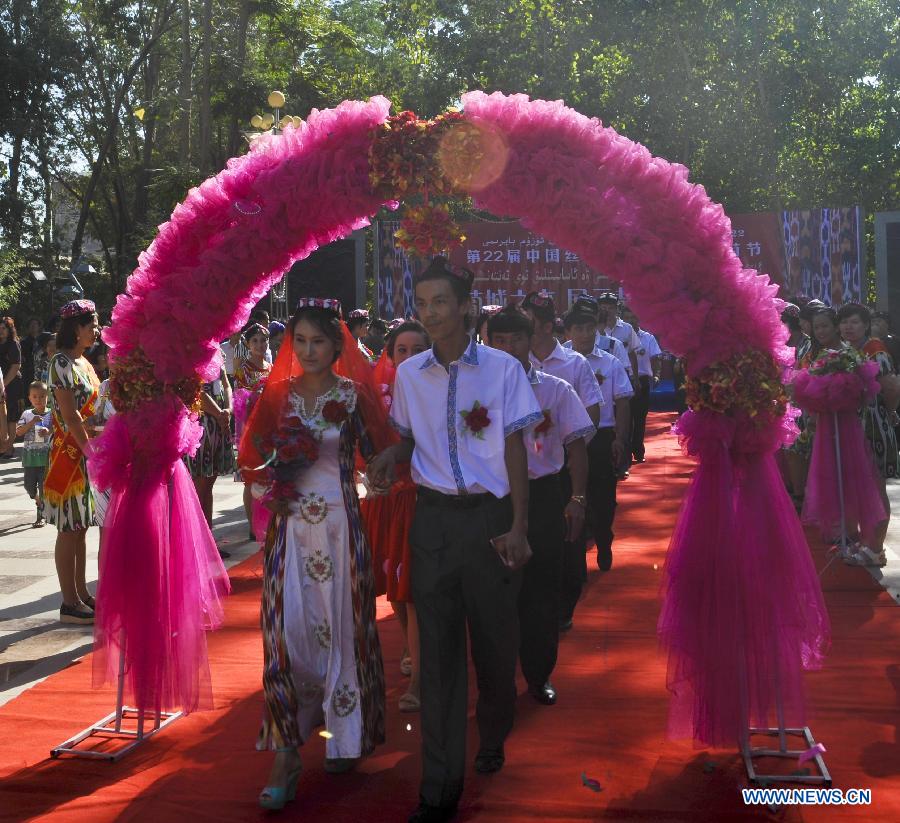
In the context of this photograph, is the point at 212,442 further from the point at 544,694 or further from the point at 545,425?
the point at 544,694

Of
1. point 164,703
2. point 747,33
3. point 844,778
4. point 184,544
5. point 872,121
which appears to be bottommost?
point 844,778

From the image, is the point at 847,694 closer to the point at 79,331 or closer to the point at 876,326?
the point at 79,331

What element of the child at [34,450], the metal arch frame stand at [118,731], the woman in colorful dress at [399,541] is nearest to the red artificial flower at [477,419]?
the woman in colorful dress at [399,541]

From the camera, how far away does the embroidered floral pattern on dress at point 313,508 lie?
4676mm

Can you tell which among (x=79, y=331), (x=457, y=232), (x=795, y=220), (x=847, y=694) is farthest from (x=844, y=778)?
(x=795, y=220)

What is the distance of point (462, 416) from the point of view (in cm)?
436

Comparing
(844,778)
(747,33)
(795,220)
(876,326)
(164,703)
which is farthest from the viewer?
(747,33)

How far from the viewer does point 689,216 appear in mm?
4691

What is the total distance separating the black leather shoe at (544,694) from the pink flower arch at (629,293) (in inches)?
37.8

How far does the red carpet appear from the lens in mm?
4277

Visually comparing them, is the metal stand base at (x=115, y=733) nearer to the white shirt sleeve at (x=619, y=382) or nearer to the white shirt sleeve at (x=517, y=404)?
the white shirt sleeve at (x=517, y=404)

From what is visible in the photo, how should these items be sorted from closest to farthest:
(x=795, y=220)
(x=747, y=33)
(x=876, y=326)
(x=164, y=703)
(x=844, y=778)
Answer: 1. (x=844, y=778)
2. (x=164, y=703)
3. (x=876, y=326)
4. (x=795, y=220)
5. (x=747, y=33)

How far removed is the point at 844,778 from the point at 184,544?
2.87 m

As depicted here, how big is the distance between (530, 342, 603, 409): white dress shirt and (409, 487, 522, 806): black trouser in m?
2.55
